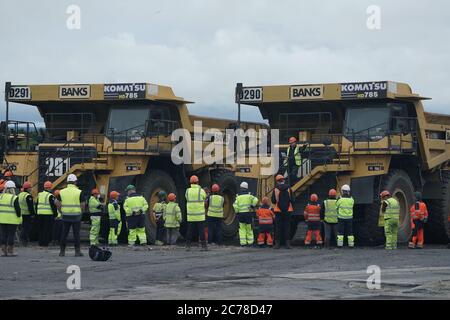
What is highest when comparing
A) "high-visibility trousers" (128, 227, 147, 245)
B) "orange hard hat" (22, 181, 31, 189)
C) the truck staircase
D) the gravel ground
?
the truck staircase

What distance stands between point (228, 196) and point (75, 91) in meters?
4.81

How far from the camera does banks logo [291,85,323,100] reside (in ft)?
81.4

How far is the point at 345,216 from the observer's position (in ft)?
75.1

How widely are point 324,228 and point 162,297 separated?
1101 centimetres

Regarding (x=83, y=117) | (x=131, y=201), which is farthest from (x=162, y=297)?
(x=83, y=117)

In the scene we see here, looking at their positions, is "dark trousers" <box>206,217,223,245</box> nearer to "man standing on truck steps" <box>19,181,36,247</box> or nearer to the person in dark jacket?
the person in dark jacket

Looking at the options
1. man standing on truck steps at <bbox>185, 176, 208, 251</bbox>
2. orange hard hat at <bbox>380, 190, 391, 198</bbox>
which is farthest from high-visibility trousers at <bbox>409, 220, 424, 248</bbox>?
man standing on truck steps at <bbox>185, 176, 208, 251</bbox>

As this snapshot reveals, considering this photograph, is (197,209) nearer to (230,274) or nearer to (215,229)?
(215,229)

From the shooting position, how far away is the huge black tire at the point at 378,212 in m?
23.6

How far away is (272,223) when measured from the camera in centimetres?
2384

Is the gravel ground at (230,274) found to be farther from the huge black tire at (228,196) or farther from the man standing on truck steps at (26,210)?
the huge black tire at (228,196)

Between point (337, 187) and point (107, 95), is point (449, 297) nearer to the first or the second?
point (337, 187)

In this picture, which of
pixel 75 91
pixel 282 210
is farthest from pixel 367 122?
pixel 75 91

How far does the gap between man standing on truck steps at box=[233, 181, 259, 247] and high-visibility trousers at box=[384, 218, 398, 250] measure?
3030 millimetres
